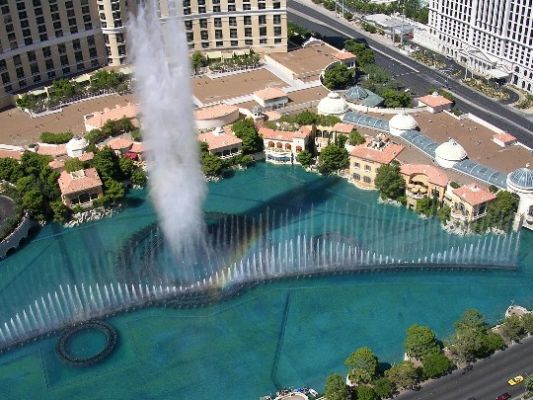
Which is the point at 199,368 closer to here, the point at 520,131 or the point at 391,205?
the point at 391,205

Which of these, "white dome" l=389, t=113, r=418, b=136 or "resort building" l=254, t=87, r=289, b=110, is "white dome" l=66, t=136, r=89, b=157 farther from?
"white dome" l=389, t=113, r=418, b=136

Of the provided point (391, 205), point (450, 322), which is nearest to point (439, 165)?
point (391, 205)

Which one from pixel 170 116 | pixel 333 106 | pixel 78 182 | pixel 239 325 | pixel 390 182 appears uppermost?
pixel 170 116

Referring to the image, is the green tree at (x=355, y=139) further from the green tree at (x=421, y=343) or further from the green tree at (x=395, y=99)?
the green tree at (x=421, y=343)

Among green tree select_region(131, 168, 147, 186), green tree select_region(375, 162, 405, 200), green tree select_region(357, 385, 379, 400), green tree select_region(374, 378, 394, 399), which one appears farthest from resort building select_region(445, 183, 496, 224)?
green tree select_region(131, 168, 147, 186)

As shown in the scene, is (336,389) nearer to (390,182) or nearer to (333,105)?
(390,182)

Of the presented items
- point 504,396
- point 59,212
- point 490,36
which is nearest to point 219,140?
point 59,212

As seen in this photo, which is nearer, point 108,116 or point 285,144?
point 285,144
